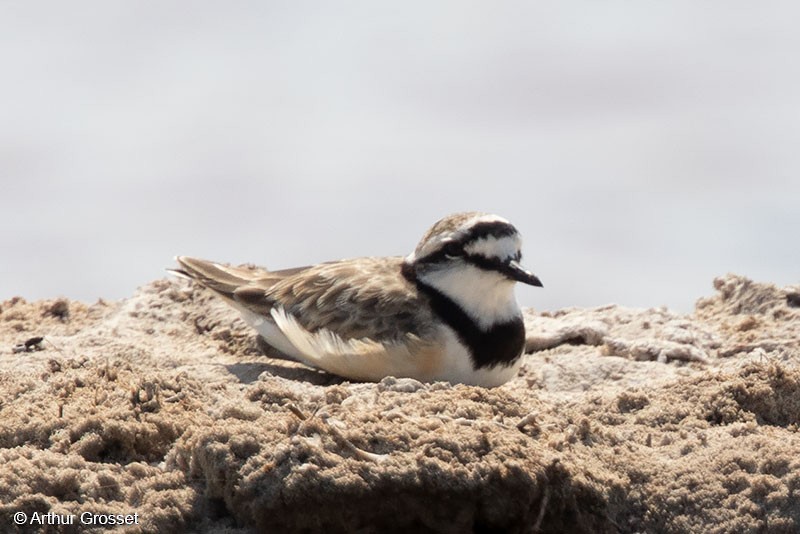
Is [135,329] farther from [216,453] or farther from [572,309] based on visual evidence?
[216,453]

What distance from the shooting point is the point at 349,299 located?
29.1ft

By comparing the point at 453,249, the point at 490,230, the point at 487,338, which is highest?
the point at 490,230

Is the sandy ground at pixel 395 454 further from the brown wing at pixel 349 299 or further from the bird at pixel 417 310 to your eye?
the brown wing at pixel 349 299

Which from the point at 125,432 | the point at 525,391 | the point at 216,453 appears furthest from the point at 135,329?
the point at 216,453

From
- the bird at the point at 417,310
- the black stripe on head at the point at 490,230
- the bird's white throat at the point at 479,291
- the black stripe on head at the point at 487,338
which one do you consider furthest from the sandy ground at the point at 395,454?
the black stripe on head at the point at 490,230

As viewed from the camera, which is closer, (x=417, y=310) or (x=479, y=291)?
(x=417, y=310)

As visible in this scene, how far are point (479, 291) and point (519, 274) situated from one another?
0.32 m

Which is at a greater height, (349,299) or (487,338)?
(349,299)

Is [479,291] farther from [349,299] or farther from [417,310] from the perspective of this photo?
[349,299]

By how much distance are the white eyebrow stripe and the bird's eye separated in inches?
2.7

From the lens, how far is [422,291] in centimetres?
886

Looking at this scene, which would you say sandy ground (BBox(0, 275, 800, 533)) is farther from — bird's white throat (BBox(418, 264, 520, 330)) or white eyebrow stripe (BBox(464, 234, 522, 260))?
white eyebrow stripe (BBox(464, 234, 522, 260))

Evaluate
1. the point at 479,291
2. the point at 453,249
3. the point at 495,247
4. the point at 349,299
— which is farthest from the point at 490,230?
the point at 349,299

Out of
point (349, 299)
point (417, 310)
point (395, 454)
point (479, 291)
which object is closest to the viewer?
point (395, 454)
